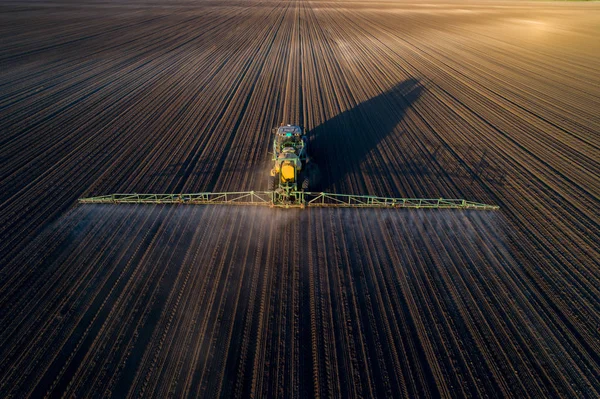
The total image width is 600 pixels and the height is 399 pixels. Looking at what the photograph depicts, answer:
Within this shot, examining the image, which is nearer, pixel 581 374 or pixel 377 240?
pixel 581 374

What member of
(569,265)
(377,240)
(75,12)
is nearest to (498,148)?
(569,265)

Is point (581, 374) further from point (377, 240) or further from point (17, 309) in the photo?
point (17, 309)

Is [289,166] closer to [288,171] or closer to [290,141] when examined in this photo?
[288,171]

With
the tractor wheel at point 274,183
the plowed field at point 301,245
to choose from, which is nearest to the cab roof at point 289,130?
the tractor wheel at point 274,183

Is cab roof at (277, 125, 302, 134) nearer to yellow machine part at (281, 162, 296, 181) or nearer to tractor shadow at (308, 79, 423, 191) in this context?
tractor shadow at (308, 79, 423, 191)

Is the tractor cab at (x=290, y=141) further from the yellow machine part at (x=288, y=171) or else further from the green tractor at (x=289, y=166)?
the yellow machine part at (x=288, y=171)

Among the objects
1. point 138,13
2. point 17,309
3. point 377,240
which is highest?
point 138,13
